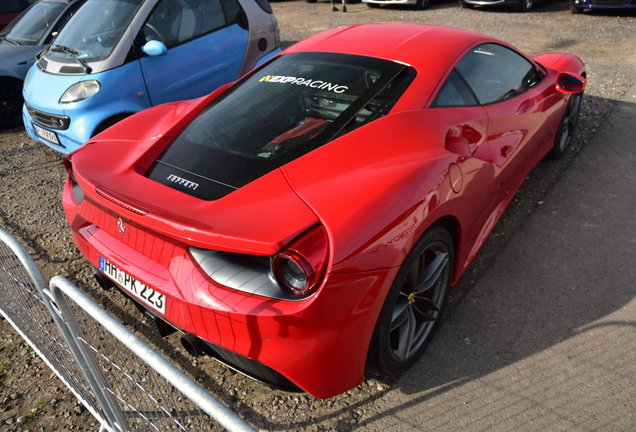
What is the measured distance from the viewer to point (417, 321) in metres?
2.62

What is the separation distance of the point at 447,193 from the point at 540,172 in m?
2.53

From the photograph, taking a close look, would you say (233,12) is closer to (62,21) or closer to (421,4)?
(62,21)

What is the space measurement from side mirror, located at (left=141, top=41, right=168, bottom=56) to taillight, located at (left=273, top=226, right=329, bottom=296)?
387 centimetres

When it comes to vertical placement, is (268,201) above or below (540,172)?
above

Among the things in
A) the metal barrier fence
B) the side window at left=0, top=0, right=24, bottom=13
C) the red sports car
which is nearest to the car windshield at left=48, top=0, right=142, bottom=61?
the red sports car

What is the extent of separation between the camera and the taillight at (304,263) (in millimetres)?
1862

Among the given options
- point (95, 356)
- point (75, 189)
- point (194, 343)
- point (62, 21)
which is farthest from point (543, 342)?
point (62, 21)

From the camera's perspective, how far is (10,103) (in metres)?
6.86

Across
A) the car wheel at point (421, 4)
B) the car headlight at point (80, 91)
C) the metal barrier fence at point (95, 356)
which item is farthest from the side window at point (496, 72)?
the car wheel at point (421, 4)

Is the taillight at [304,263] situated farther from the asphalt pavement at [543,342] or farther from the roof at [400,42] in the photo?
the roof at [400,42]

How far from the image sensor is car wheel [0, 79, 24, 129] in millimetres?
6758

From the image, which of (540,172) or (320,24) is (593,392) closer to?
(540,172)

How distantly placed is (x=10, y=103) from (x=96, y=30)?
2438mm

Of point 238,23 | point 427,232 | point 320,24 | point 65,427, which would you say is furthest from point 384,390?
point 320,24
